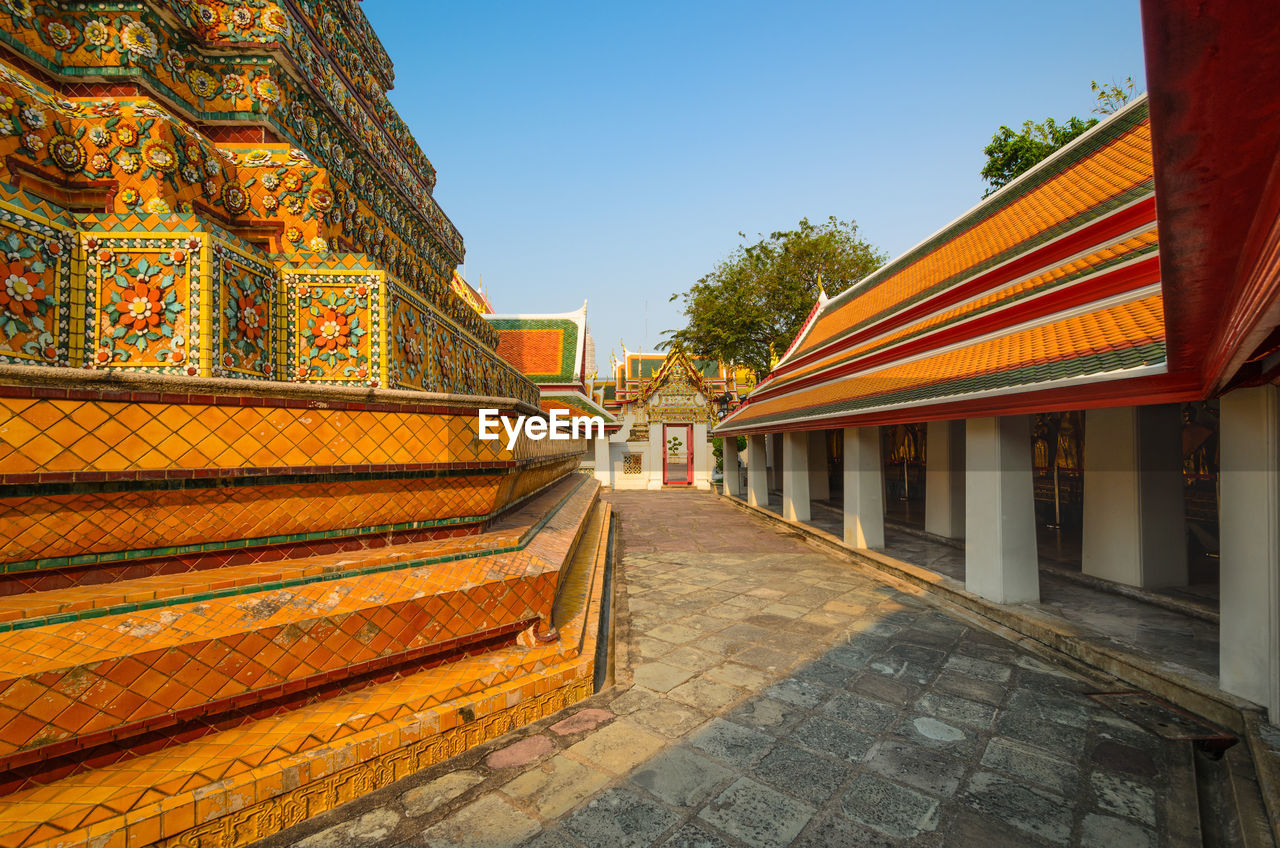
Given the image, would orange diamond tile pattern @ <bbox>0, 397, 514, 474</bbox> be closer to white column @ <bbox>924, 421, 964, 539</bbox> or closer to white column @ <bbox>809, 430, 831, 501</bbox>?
white column @ <bbox>924, 421, 964, 539</bbox>

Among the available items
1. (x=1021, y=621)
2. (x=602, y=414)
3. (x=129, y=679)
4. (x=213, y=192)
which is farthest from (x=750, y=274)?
A: (x=129, y=679)

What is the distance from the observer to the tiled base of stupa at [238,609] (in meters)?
1.86

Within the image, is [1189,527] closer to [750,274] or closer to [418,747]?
[418,747]

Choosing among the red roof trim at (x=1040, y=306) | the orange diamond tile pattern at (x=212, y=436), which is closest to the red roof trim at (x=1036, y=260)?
the red roof trim at (x=1040, y=306)

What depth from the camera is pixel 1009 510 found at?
5.06m

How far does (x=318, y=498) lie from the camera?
2.87 m

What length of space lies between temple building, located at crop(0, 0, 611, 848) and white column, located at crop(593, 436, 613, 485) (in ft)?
58.9

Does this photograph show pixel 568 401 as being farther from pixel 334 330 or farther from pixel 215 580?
pixel 215 580

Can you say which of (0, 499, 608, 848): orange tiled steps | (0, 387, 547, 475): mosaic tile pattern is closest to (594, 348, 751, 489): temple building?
(0, 387, 547, 475): mosaic tile pattern

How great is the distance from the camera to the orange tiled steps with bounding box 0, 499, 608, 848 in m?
1.75

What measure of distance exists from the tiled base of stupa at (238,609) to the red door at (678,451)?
19.6m

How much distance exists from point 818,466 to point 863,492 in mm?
7043

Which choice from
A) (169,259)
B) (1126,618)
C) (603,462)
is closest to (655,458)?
(603,462)

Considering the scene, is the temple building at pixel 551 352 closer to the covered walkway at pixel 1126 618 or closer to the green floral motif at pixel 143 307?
the covered walkway at pixel 1126 618
